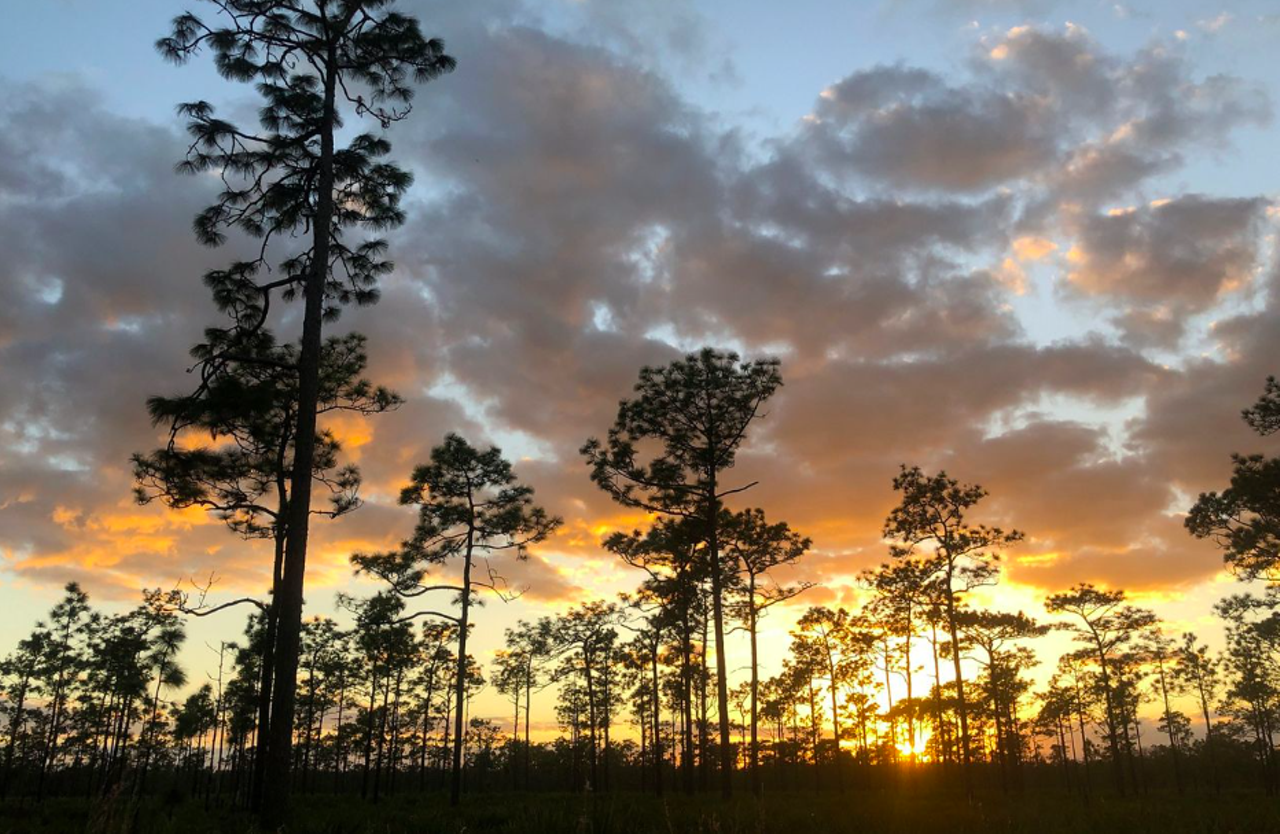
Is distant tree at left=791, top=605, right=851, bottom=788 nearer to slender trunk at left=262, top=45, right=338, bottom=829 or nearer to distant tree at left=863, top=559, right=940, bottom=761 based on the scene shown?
distant tree at left=863, top=559, right=940, bottom=761

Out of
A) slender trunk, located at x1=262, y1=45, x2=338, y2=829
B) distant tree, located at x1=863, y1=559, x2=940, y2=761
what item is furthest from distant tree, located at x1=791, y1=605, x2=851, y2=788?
slender trunk, located at x1=262, y1=45, x2=338, y2=829

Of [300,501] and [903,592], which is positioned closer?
[300,501]

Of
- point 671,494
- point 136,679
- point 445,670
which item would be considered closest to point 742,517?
point 671,494

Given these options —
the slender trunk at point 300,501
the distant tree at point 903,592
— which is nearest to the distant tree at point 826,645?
the distant tree at point 903,592

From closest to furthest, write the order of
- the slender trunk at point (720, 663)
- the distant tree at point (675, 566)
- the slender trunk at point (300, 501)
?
the slender trunk at point (300, 501) → the slender trunk at point (720, 663) → the distant tree at point (675, 566)

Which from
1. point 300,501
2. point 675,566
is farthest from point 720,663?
point 300,501

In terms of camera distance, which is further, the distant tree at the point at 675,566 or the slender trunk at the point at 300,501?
the distant tree at the point at 675,566

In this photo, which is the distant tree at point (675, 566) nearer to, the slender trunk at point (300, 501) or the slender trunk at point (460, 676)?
the slender trunk at point (460, 676)

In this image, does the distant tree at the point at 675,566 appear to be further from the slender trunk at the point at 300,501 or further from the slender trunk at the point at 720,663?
the slender trunk at the point at 300,501

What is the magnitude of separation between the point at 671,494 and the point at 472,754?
89137mm

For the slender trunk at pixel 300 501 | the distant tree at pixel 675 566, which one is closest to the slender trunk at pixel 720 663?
the distant tree at pixel 675 566

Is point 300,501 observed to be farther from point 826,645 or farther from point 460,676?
point 826,645

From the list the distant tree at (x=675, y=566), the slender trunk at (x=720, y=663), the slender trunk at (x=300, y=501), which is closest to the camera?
the slender trunk at (x=300, y=501)

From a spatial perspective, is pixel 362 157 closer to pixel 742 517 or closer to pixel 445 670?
pixel 742 517
